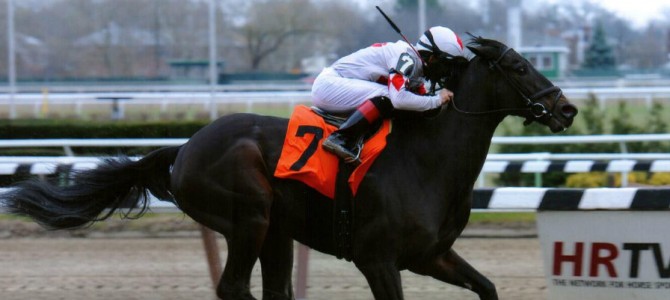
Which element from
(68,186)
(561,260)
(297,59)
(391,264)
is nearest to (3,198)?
(68,186)

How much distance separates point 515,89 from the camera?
4.20m

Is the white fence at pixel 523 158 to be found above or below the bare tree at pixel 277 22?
below

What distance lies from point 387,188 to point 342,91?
454mm

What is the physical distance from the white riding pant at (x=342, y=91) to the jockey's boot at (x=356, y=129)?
0.09m

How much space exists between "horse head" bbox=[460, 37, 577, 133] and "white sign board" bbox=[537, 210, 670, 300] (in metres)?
0.58

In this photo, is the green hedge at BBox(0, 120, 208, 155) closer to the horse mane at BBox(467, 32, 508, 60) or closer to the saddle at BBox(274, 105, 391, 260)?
the saddle at BBox(274, 105, 391, 260)

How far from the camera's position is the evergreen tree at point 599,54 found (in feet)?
141

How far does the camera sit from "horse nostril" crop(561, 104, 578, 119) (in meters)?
4.09

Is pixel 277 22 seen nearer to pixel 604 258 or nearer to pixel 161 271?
pixel 161 271

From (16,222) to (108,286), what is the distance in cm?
277

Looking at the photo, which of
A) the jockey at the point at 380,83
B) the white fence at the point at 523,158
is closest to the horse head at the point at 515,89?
the jockey at the point at 380,83

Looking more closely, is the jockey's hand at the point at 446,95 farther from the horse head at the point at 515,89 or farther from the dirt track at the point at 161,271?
the dirt track at the point at 161,271

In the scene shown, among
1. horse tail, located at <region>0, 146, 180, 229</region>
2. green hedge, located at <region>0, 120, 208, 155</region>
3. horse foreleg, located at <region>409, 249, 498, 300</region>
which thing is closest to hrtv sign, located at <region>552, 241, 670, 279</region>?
horse foreleg, located at <region>409, 249, 498, 300</region>

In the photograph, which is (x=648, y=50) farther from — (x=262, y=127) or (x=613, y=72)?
(x=262, y=127)
